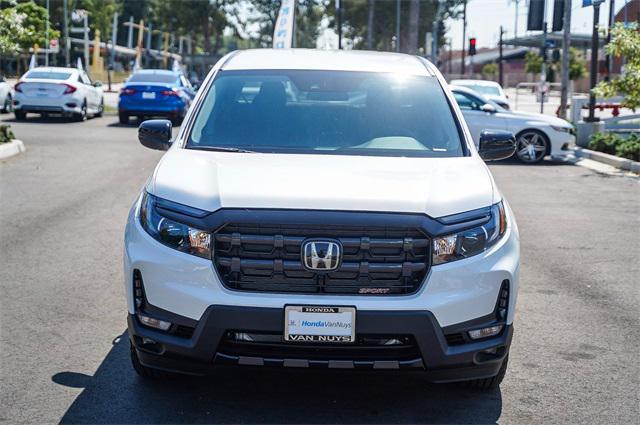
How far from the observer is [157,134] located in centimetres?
586

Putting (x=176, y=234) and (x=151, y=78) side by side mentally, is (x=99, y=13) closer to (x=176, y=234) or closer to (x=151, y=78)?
(x=151, y=78)

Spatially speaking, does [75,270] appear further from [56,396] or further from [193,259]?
[193,259]

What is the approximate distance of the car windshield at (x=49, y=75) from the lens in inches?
1001

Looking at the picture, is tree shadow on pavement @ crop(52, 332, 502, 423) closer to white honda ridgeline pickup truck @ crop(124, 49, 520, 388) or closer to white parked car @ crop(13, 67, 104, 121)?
white honda ridgeline pickup truck @ crop(124, 49, 520, 388)

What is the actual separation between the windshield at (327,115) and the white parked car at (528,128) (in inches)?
515

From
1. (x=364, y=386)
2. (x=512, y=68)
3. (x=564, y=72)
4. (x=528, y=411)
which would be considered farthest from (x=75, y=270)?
(x=512, y=68)

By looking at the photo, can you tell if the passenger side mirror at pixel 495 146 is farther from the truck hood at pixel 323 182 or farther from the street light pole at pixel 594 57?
the street light pole at pixel 594 57

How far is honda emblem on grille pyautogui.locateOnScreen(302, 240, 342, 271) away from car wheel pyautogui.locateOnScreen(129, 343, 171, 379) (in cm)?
113

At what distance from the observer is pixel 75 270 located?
25.5ft

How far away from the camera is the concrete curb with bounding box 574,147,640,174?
17350 mm

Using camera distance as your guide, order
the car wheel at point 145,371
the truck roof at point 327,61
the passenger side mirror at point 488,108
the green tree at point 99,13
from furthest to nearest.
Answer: the green tree at point 99,13, the passenger side mirror at point 488,108, the truck roof at point 327,61, the car wheel at point 145,371

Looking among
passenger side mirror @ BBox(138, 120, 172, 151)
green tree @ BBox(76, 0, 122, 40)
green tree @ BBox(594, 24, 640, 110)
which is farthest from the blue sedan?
green tree @ BBox(76, 0, 122, 40)

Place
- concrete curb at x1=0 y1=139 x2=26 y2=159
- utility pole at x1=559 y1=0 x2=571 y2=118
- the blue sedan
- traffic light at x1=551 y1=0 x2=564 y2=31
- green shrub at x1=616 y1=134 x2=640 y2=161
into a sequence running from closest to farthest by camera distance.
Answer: concrete curb at x1=0 y1=139 x2=26 y2=159 < green shrub at x1=616 y1=134 x2=640 y2=161 < traffic light at x1=551 y1=0 x2=564 y2=31 < the blue sedan < utility pole at x1=559 y1=0 x2=571 y2=118

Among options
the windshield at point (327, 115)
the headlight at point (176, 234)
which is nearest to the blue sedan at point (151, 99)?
the windshield at point (327, 115)
